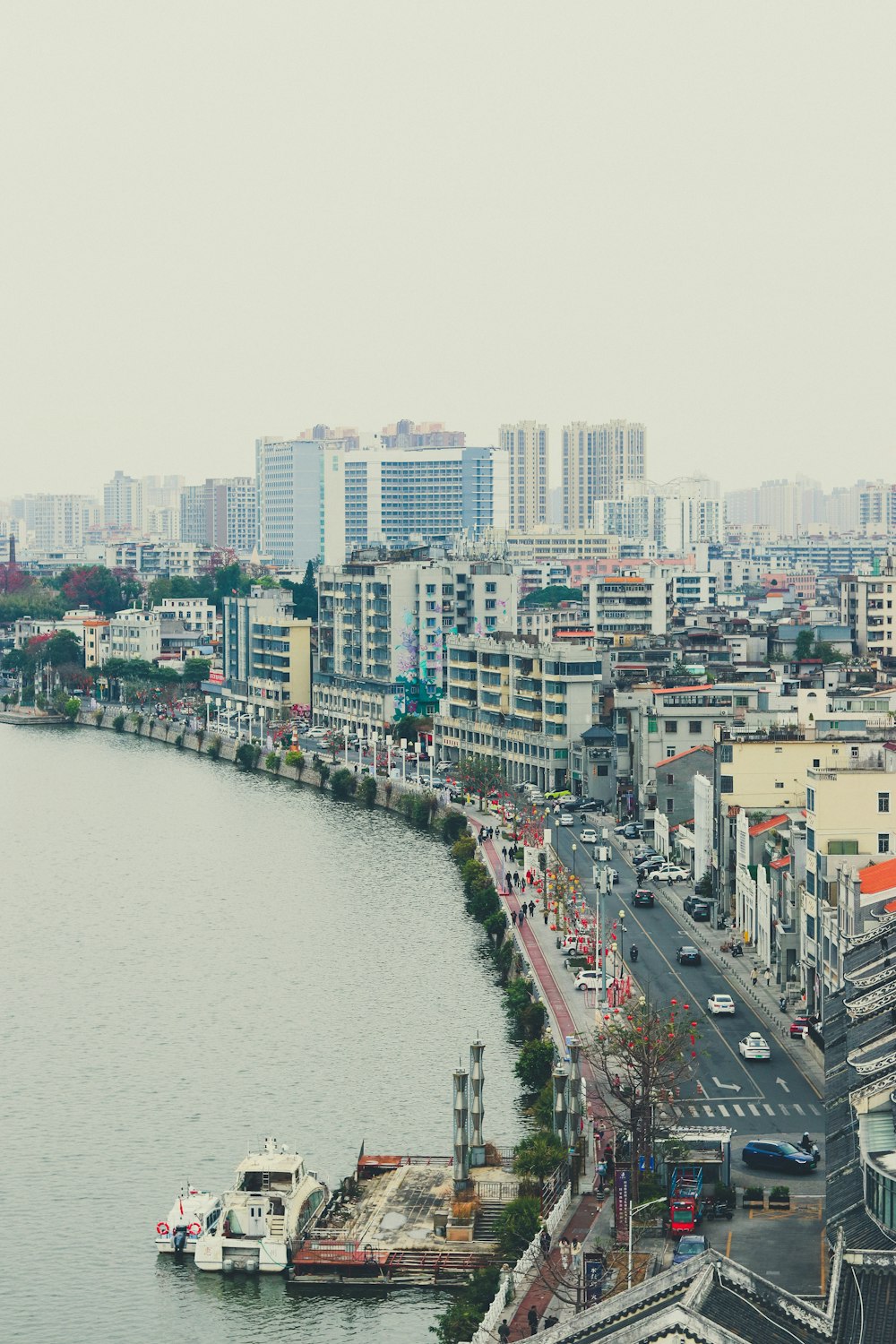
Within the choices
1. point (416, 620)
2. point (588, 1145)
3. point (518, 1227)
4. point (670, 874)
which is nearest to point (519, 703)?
point (416, 620)

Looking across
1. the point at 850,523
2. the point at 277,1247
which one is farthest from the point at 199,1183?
the point at 850,523

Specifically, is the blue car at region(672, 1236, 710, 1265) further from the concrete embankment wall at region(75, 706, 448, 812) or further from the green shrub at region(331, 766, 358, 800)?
the green shrub at region(331, 766, 358, 800)

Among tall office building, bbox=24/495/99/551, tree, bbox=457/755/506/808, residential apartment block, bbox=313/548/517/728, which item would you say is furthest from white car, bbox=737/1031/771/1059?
tall office building, bbox=24/495/99/551

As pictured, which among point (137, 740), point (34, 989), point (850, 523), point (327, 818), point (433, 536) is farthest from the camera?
point (850, 523)

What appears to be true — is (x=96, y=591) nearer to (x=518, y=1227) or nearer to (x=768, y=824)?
(x=768, y=824)

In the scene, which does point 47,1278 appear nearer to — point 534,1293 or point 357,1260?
point 357,1260

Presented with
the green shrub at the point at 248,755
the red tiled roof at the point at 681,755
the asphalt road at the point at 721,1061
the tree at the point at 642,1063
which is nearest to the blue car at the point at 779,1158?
the asphalt road at the point at 721,1061
